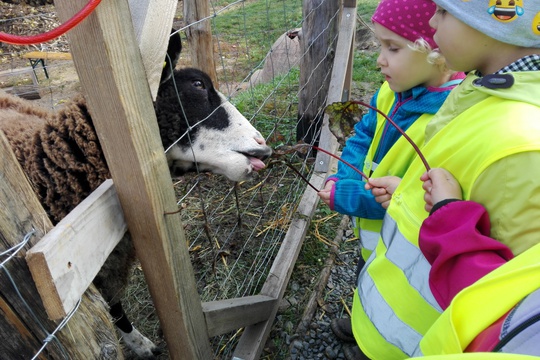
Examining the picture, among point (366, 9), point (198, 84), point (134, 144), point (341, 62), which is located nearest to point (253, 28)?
point (366, 9)

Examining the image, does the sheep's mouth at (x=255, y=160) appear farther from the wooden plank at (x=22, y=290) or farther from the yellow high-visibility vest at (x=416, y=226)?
the wooden plank at (x=22, y=290)

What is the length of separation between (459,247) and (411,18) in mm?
1043

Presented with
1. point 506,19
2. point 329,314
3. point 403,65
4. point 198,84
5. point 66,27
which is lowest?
point 329,314

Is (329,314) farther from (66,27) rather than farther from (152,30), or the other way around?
(66,27)

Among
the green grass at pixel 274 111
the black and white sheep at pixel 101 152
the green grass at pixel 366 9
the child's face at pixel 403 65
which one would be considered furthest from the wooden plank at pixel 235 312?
the green grass at pixel 366 9

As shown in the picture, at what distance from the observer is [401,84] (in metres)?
1.76

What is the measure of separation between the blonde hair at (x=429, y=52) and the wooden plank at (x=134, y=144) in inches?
39.1

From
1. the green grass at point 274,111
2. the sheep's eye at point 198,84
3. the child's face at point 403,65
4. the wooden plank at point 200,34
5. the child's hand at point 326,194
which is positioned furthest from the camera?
the green grass at point 274,111

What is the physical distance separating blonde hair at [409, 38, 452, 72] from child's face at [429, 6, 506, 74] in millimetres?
324

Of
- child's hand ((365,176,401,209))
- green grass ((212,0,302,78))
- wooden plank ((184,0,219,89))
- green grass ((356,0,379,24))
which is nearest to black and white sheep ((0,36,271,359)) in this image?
child's hand ((365,176,401,209))

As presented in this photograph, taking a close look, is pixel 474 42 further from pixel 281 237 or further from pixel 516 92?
pixel 281 237

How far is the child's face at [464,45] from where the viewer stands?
1.19 meters

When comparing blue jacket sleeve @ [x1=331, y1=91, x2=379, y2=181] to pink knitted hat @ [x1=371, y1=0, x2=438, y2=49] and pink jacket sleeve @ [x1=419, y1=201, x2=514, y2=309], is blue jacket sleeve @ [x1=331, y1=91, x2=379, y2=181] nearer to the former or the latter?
pink knitted hat @ [x1=371, y1=0, x2=438, y2=49]

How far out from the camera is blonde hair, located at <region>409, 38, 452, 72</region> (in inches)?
62.5
